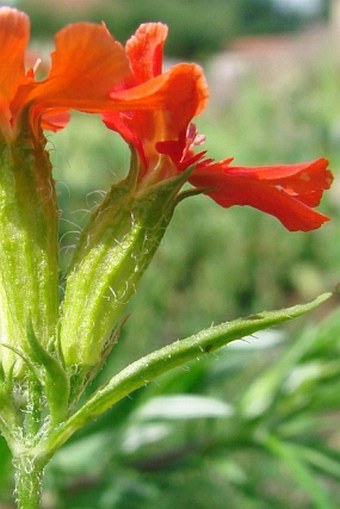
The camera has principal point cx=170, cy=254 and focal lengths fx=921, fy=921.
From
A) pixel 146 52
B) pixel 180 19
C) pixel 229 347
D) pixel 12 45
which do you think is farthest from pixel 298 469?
pixel 180 19

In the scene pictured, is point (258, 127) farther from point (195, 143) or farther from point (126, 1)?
point (126, 1)

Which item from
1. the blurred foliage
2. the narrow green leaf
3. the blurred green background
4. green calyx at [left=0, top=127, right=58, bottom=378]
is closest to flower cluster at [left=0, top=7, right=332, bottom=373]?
green calyx at [left=0, top=127, right=58, bottom=378]

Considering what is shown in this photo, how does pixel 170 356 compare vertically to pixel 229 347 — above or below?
above

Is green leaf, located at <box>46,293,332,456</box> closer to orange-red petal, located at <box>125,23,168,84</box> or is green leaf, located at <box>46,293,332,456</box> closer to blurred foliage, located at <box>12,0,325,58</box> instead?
orange-red petal, located at <box>125,23,168,84</box>

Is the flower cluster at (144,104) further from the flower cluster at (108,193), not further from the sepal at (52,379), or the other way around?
the sepal at (52,379)

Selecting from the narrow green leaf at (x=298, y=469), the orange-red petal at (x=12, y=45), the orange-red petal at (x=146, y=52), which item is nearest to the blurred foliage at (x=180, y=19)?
the narrow green leaf at (x=298, y=469)

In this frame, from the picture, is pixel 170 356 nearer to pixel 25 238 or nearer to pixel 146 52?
pixel 25 238
